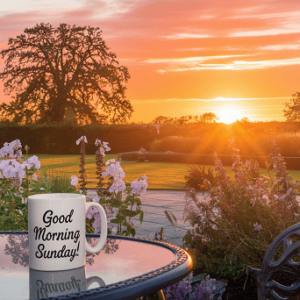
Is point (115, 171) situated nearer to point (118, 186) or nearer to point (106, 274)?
point (118, 186)

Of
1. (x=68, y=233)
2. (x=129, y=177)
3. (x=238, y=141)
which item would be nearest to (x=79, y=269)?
(x=68, y=233)

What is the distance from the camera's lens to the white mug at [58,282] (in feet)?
3.97

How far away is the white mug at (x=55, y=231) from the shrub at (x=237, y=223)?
170 cm

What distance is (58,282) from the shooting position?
128 centimetres

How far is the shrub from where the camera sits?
2.98m

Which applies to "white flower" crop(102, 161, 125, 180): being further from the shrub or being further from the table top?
the table top

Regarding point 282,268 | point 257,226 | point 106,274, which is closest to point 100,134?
point 257,226

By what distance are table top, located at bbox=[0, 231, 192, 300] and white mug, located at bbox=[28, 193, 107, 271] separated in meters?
0.04

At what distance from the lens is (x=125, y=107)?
1273 inches

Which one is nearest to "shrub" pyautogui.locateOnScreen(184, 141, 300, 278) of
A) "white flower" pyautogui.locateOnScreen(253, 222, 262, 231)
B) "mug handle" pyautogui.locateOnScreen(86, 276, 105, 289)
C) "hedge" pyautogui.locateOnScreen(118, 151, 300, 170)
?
"white flower" pyautogui.locateOnScreen(253, 222, 262, 231)

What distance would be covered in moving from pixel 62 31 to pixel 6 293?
3250 centimetres

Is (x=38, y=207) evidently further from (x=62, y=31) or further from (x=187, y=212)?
(x=62, y=31)

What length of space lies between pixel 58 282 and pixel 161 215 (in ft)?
17.5

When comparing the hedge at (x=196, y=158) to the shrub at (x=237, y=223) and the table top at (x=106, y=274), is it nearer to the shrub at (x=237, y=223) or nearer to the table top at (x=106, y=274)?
the shrub at (x=237, y=223)
